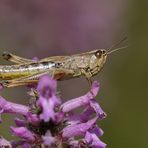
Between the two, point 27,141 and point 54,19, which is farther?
point 54,19

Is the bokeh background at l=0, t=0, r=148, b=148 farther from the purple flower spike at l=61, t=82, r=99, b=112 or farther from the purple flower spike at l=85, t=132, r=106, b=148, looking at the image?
the purple flower spike at l=85, t=132, r=106, b=148

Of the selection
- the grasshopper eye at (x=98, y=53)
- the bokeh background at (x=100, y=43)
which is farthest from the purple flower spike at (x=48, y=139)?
the bokeh background at (x=100, y=43)

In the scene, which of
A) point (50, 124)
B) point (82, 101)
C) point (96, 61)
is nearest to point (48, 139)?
point (50, 124)

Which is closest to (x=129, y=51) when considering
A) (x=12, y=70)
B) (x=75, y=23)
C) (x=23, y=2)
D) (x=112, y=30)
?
(x=112, y=30)

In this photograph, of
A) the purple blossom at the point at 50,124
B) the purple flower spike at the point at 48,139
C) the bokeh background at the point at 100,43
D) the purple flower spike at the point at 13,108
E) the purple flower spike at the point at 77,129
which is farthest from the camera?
the bokeh background at the point at 100,43

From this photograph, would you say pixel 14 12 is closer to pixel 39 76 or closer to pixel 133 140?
pixel 133 140

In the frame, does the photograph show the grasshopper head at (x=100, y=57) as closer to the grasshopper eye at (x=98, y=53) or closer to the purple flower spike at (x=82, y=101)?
the grasshopper eye at (x=98, y=53)
